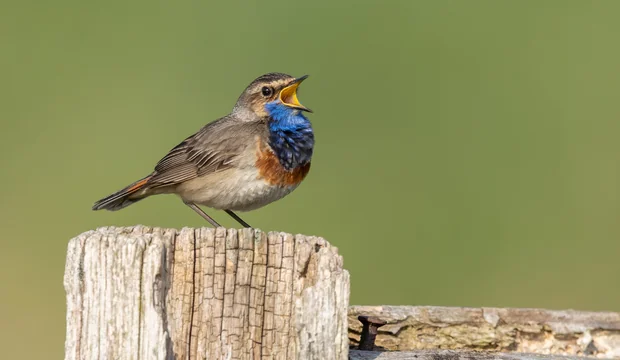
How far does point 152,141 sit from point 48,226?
1840 mm

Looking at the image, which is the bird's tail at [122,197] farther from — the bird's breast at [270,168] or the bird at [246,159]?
the bird's breast at [270,168]

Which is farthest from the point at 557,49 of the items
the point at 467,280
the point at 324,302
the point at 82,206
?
the point at 324,302

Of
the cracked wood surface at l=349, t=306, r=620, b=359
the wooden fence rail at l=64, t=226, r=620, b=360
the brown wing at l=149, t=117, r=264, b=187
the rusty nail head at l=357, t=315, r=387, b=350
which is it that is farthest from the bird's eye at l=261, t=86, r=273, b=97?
the wooden fence rail at l=64, t=226, r=620, b=360

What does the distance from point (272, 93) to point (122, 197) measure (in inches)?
57.4

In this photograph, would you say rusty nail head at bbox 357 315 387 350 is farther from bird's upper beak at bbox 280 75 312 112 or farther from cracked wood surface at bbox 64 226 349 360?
bird's upper beak at bbox 280 75 312 112

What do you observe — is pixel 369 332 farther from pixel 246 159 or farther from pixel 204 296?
pixel 246 159

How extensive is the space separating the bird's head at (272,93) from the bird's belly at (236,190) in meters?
0.67

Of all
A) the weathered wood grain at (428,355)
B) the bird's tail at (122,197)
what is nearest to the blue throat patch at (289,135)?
the bird's tail at (122,197)

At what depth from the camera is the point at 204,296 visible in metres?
3.85

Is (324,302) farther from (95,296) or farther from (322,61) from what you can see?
(322,61)

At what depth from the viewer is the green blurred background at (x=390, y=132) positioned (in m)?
10.3

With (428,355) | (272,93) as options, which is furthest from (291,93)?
(428,355)

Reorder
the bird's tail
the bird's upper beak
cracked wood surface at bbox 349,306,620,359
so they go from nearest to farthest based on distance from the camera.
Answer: cracked wood surface at bbox 349,306,620,359
the bird's tail
the bird's upper beak

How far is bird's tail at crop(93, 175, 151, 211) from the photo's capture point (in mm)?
7625
